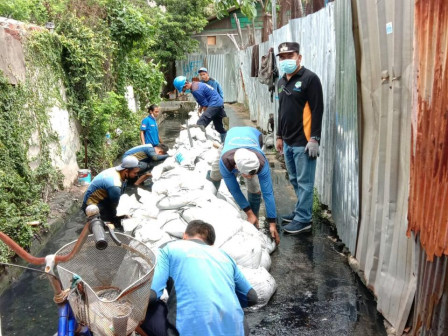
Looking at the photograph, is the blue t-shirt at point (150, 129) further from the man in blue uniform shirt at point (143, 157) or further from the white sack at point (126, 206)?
the white sack at point (126, 206)

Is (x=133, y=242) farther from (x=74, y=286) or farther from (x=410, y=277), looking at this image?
(x=410, y=277)

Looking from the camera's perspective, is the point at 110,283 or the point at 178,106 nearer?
the point at 110,283

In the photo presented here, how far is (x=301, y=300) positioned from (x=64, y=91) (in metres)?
5.24

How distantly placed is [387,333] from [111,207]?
3.27 meters

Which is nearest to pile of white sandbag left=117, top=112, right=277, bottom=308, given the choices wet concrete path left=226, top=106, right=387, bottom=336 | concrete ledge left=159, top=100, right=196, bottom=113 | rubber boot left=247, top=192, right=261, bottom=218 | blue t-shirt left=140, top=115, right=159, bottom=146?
wet concrete path left=226, top=106, right=387, bottom=336

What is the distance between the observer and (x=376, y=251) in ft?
10.9

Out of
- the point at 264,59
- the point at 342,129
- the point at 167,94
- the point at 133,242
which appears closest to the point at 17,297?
the point at 133,242

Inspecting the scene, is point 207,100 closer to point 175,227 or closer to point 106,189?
point 106,189

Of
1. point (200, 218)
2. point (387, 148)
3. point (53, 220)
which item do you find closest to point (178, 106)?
point (53, 220)

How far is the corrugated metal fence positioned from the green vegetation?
132 inches

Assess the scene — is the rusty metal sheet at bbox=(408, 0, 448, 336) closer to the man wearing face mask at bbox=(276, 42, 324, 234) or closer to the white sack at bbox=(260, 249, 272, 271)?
the white sack at bbox=(260, 249, 272, 271)

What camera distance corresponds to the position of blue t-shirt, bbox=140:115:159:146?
808 centimetres

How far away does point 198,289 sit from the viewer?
7.21 feet

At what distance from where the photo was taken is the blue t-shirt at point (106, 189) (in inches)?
188
